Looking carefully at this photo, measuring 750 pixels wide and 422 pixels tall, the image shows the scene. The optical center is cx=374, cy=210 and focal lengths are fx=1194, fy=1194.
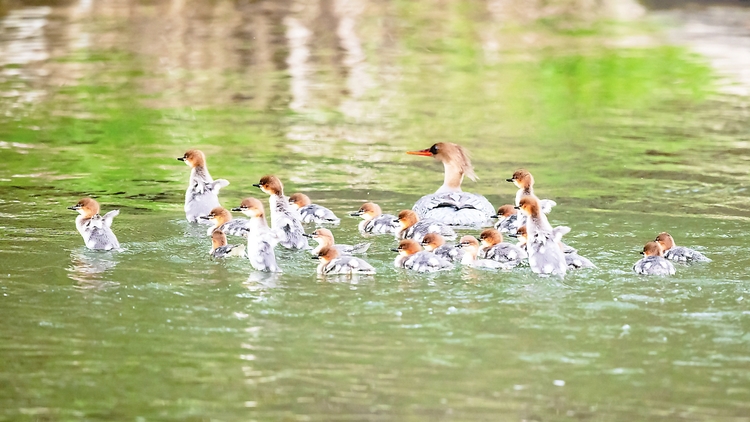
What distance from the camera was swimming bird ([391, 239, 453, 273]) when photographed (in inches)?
267

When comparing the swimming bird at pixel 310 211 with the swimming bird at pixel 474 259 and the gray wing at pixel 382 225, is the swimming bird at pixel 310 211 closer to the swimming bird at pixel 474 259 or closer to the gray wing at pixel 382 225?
the gray wing at pixel 382 225

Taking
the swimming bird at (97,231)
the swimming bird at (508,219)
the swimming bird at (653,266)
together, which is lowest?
the swimming bird at (508,219)

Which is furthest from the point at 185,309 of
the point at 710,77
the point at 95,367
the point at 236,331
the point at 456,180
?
the point at 710,77

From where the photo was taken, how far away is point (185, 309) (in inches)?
236

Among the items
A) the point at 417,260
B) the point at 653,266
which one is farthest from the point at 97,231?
the point at 653,266

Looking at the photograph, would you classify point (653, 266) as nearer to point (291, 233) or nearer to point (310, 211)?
point (291, 233)

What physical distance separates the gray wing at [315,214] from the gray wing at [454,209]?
0.67m

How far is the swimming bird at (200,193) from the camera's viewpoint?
8.41 m

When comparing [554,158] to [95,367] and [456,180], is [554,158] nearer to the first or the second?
[456,180]

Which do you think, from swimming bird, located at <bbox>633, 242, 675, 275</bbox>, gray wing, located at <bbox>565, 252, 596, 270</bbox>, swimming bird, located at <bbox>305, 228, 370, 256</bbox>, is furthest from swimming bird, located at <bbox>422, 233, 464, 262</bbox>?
swimming bird, located at <bbox>633, 242, 675, 275</bbox>

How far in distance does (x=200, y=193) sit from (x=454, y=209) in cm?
182

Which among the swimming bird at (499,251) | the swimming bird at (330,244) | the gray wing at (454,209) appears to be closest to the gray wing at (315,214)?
the gray wing at (454,209)

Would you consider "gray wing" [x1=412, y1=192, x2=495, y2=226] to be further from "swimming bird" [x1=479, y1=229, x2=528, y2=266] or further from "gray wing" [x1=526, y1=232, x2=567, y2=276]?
"gray wing" [x1=526, y1=232, x2=567, y2=276]

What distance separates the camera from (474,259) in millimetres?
7074
